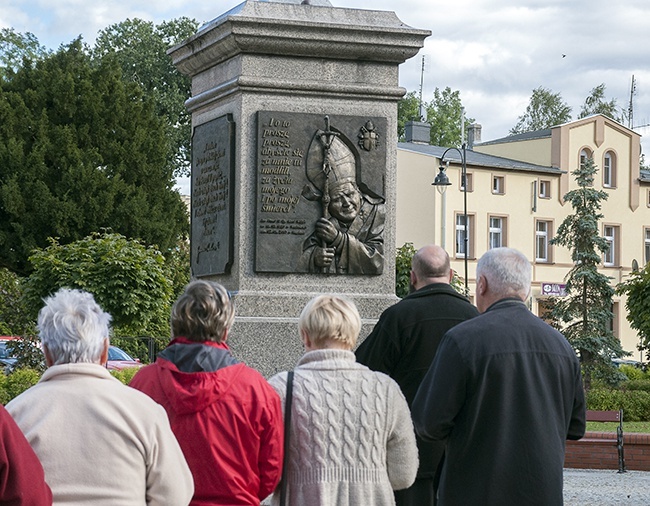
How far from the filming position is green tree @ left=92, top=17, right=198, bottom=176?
5225cm

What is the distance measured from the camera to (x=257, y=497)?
511 centimetres

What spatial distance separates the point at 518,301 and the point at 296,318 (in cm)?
317

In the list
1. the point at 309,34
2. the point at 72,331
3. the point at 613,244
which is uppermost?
the point at 613,244

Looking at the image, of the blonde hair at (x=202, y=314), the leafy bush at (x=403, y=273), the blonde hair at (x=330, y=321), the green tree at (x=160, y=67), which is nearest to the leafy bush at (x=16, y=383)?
the blonde hair at (x=330, y=321)

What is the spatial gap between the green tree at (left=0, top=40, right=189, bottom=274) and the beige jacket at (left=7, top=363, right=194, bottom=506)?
119 feet

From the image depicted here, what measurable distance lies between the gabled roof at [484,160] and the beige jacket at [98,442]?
53050 millimetres

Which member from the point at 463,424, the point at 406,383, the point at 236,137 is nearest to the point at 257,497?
the point at 463,424

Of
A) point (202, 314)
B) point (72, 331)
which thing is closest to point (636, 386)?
point (202, 314)

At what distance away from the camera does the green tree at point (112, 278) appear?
30.9m

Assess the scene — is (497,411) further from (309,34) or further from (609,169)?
(609,169)

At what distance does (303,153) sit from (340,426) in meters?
3.89

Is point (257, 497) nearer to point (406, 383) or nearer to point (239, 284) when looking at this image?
point (406, 383)

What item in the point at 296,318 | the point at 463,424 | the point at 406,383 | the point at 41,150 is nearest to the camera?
the point at 463,424

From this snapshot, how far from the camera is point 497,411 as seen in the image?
5469 mm
